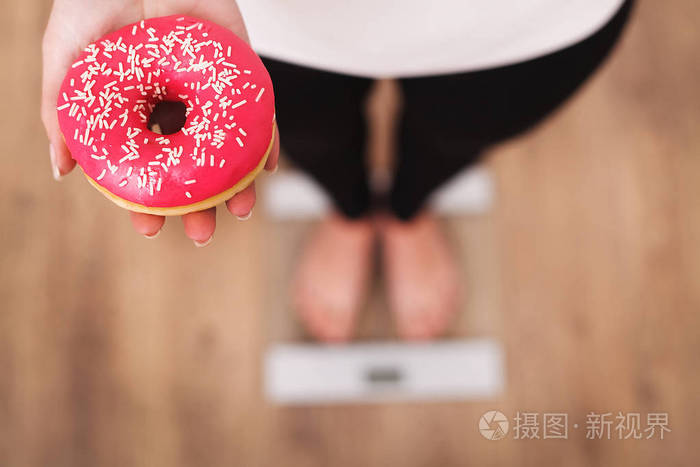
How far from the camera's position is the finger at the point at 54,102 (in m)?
0.60

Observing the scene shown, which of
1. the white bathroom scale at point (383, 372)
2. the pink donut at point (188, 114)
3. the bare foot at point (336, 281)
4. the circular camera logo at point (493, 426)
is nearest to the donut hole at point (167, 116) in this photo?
the pink donut at point (188, 114)

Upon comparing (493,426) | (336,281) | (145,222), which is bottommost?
(493,426)

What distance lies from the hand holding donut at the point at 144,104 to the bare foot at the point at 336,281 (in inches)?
24.7

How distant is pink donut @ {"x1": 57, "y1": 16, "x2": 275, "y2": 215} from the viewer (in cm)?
56

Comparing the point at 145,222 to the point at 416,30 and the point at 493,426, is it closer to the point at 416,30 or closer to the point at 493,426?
the point at 416,30

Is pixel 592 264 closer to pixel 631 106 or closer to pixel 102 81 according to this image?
pixel 631 106

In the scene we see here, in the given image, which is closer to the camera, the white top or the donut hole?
the white top

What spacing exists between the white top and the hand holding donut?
6cm

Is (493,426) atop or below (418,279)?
below

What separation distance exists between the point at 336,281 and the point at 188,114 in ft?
2.31

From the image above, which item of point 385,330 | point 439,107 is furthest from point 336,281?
point 439,107

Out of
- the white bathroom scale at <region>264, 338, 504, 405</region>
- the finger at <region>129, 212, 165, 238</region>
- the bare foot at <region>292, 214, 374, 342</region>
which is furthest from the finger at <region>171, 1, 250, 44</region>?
the white bathroom scale at <region>264, 338, 504, 405</region>

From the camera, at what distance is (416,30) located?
537mm

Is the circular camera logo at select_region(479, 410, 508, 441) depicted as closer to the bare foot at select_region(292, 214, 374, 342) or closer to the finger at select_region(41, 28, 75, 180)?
the bare foot at select_region(292, 214, 374, 342)
